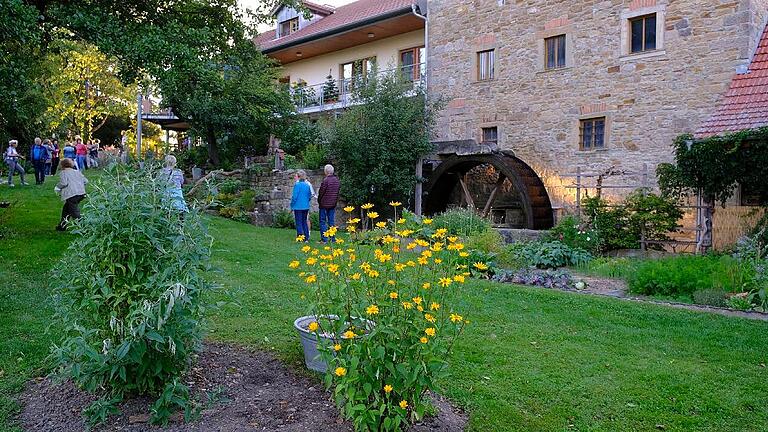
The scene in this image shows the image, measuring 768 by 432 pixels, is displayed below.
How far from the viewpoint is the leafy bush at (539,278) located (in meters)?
8.56

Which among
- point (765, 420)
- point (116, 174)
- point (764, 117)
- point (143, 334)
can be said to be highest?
point (764, 117)

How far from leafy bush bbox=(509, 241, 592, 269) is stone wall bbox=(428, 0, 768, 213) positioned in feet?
12.4

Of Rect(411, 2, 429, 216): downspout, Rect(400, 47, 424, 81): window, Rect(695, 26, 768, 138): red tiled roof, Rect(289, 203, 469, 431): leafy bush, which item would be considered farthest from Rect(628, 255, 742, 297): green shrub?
Rect(400, 47, 424, 81): window

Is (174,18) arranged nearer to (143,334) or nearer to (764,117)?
(143,334)

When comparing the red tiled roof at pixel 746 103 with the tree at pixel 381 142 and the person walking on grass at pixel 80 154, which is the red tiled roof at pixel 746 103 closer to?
the tree at pixel 381 142

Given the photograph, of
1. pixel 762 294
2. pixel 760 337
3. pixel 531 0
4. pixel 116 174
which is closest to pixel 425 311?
pixel 116 174

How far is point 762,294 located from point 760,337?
60.6 inches

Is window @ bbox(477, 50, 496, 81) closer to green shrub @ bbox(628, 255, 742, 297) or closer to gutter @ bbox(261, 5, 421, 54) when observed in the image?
gutter @ bbox(261, 5, 421, 54)

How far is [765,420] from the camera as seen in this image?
376cm

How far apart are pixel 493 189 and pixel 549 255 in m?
6.64

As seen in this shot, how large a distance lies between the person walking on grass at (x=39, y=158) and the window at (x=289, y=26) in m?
11.2

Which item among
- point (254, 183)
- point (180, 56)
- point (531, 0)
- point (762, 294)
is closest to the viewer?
point (762, 294)

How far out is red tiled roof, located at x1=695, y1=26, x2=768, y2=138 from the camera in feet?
37.3

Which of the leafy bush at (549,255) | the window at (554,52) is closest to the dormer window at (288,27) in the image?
the window at (554,52)
